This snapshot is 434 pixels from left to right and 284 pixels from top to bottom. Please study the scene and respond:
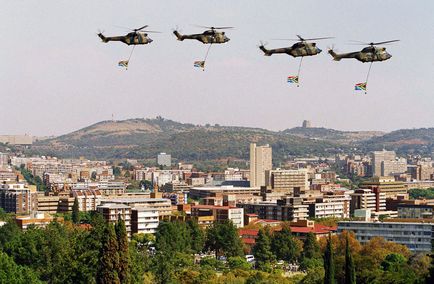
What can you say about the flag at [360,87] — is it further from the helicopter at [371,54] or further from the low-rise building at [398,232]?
the low-rise building at [398,232]

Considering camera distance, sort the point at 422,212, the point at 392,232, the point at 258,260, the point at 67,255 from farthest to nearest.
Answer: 1. the point at 422,212
2. the point at 392,232
3. the point at 258,260
4. the point at 67,255

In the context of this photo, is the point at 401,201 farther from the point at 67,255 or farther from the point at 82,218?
the point at 67,255

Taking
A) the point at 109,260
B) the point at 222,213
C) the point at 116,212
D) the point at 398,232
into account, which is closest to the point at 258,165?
the point at 222,213

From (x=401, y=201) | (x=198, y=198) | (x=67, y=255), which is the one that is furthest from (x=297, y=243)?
(x=198, y=198)

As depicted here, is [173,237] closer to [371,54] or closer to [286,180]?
[371,54]

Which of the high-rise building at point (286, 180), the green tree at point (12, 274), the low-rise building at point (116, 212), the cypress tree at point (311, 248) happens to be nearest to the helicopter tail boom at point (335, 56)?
the green tree at point (12, 274)

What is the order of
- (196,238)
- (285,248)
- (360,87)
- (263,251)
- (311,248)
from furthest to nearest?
(196,238) < (285,248) < (311,248) < (263,251) < (360,87)

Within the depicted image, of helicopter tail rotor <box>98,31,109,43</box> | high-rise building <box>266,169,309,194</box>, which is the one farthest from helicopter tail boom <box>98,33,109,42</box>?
high-rise building <box>266,169,309,194</box>
